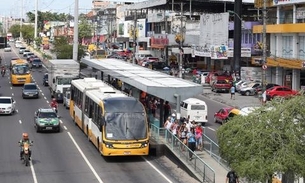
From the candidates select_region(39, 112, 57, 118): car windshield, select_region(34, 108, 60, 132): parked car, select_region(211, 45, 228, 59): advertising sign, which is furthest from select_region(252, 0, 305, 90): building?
select_region(34, 108, 60, 132): parked car

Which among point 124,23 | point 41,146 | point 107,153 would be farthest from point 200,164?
point 124,23

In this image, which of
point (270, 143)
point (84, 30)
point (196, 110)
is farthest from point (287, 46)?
point (84, 30)

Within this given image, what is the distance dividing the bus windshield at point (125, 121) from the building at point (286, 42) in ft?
103

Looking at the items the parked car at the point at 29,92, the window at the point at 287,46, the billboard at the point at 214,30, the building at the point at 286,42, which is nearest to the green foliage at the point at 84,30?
the billboard at the point at 214,30

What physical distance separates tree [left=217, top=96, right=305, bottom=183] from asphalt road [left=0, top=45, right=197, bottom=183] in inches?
294

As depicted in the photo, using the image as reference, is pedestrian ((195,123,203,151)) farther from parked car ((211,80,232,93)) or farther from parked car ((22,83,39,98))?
parked car ((211,80,232,93))

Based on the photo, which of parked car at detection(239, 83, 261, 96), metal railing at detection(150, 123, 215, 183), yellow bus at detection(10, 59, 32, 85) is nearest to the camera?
metal railing at detection(150, 123, 215, 183)

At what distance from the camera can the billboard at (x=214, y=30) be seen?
254 ft

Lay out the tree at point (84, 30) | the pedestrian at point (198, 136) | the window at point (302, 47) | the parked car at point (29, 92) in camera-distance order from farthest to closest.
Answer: the tree at point (84, 30)
the window at point (302, 47)
the parked car at point (29, 92)
the pedestrian at point (198, 136)

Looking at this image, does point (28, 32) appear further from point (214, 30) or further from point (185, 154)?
point (185, 154)

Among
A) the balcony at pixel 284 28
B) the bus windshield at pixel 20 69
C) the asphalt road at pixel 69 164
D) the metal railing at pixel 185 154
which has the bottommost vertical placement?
the asphalt road at pixel 69 164

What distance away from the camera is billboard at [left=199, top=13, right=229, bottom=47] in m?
77.4

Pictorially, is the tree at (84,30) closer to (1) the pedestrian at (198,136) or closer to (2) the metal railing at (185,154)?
(2) the metal railing at (185,154)

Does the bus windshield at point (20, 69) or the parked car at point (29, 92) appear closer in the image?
the parked car at point (29, 92)
